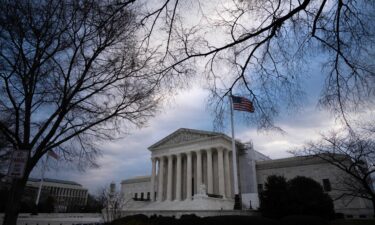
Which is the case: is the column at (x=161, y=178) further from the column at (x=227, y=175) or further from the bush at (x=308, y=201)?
the bush at (x=308, y=201)

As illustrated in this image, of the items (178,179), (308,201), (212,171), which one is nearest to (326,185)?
(212,171)

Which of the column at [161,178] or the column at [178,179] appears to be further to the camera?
the column at [161,178]

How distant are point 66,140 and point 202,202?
91.8ft

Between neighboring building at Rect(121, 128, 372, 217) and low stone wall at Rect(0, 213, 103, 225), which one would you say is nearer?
low stone wall at Rect(0, 213, 103, 225)

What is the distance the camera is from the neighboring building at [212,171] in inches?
1693

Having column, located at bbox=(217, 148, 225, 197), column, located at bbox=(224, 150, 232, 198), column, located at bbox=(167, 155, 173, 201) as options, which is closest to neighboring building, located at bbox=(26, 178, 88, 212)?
column, located at bbox=(167, 155, 173, 201)

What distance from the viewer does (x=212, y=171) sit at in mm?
47688

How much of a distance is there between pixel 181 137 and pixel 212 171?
9835mm

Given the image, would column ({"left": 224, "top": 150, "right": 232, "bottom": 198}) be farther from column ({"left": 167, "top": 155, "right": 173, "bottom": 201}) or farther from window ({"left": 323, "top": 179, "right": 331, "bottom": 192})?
window ({"left": 323, "top": 179, "right": 331, "bottom": 192})

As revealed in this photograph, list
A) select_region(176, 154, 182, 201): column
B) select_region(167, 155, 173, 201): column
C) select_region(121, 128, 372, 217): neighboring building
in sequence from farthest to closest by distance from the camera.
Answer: select_region(167, 155, 173, 201): column < select_region(176, 154, 182, 201): column < select_region(121, 128, 372, 217): neighboring building

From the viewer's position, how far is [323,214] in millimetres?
24062

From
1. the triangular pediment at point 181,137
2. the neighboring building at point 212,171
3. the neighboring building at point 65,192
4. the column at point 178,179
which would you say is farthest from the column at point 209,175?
the neighboring building at point 65,192

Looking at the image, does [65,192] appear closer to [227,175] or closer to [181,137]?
[181,137]

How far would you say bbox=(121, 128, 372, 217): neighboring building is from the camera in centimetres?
4300
